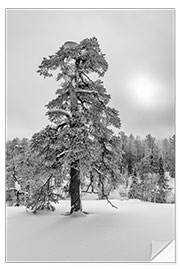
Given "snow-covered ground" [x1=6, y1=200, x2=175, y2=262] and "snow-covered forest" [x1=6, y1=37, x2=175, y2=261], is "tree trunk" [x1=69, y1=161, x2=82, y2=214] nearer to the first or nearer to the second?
"snow-covered forest" [x1=6, y1=37, x2=175, y2=261]

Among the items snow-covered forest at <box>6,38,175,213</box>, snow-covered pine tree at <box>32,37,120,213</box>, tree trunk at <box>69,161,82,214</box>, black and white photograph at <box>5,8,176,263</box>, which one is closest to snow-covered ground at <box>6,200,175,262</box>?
black and white photograph at <box>5,8,176,263</box>

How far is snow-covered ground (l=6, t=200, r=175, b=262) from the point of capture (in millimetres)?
3715

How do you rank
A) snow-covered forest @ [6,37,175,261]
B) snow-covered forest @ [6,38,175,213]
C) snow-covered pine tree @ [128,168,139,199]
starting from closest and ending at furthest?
1. snow-covered forest @ [6,37,175,261]
2. snow-covered forest @ [6,38,175,213]
3. snow-covered pine tree @ [128,168,139,199]

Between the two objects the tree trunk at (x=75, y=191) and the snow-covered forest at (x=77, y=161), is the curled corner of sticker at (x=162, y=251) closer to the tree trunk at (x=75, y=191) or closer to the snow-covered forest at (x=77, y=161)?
the snow-covered forest at (x=77, y=161)

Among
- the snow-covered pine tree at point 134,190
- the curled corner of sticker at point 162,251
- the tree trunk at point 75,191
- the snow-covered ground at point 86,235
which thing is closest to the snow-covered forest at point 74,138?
the tree trunk at point 75,191

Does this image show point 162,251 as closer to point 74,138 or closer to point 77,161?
point 77,161

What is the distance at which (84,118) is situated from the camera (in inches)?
229

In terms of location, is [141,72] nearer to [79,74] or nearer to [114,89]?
[114,89]

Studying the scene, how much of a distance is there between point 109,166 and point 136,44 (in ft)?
10.3

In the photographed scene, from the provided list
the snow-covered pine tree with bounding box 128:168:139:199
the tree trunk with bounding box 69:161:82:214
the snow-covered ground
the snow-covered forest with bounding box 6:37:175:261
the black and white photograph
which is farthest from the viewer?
the snow-covered pine tree with bounding box 128:168:139:199

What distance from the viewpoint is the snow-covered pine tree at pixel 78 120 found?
5.32 metres

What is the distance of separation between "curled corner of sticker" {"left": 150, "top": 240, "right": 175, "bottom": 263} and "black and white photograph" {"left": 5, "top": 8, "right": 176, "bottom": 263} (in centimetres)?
2

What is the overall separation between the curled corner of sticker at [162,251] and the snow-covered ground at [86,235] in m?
0.08

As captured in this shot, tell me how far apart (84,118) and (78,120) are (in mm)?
286
